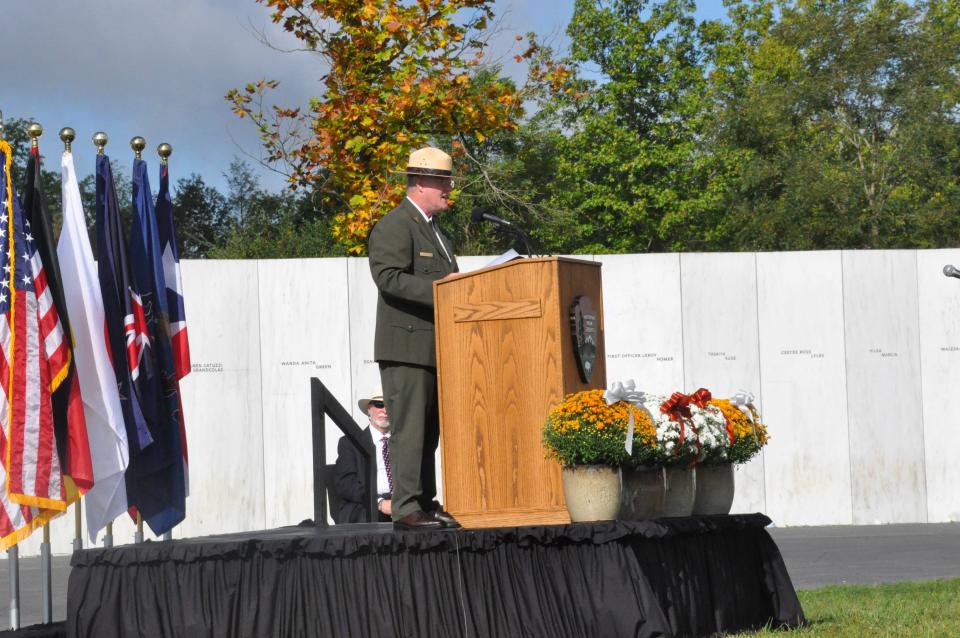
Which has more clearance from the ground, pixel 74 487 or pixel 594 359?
pixel 594 359

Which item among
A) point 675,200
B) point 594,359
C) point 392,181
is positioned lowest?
point 594,359

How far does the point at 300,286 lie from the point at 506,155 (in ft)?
76.3

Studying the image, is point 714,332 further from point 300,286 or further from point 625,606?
point 625,606

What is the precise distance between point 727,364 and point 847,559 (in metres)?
3.66

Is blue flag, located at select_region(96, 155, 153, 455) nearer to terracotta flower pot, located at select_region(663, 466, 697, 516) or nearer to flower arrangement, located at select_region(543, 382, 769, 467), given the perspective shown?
flower arrangement, located at select_region(543, 382, 769, 467)

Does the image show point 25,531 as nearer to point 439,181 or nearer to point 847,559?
point 439,181

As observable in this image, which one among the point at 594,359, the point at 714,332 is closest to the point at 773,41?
the point at 714,332

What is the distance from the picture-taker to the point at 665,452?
247 inches

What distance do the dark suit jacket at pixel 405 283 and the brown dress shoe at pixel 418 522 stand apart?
2.30 ft

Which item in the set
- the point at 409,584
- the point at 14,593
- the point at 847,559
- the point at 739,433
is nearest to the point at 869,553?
the point at 847,559

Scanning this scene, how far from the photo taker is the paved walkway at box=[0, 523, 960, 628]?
10695 mm

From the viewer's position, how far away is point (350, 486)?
9.49 m

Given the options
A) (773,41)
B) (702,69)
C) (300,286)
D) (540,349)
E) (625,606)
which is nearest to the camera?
(625,606)

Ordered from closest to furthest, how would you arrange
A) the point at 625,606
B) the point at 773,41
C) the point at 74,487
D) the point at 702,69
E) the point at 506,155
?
the point at 625,606, the point at 74,487, the point at 506,155, the point at 702,69, the point at 773,41
